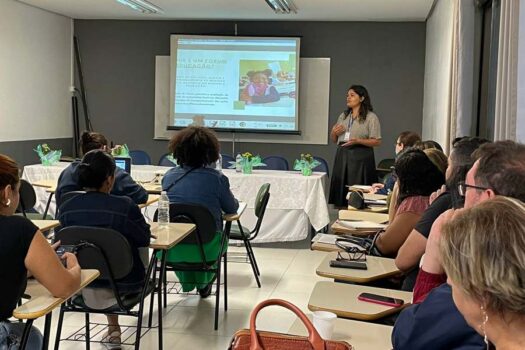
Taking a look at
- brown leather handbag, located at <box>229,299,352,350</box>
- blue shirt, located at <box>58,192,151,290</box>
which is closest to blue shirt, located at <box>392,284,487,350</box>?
brown leather handbag, located at <box>229,299,352,350</box>

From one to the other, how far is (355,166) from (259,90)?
264 cm

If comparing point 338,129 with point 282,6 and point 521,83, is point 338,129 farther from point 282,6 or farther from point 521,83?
point 521,83

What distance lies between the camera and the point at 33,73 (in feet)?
28.8

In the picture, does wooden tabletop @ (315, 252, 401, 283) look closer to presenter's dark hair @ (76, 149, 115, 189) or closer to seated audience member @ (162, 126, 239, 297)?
presenter's dark hair @ (76, 149, 115, 189)

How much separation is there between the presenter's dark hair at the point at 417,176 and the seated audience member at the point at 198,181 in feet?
4.76

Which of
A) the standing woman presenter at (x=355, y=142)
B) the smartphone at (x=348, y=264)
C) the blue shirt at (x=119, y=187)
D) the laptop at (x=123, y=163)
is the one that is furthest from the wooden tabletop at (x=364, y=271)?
the standing woman presenter at (x=355, y=142)

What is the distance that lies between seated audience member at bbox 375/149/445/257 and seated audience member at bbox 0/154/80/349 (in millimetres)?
1631

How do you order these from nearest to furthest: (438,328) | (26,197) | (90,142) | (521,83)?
(438,328) → (521,83) → (90,142) → (26,197)

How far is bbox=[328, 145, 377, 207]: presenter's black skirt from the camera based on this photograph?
23.6ft

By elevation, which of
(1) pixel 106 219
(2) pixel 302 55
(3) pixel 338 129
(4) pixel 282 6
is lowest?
(1) pixel 106 219

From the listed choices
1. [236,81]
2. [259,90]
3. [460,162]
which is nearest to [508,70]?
[460,162]

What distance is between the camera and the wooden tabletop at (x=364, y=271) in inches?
106

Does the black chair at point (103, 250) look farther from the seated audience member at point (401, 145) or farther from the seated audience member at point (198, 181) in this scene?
the seated audience member at point (401, 145)

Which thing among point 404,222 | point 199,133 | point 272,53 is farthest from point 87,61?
point 404,222
